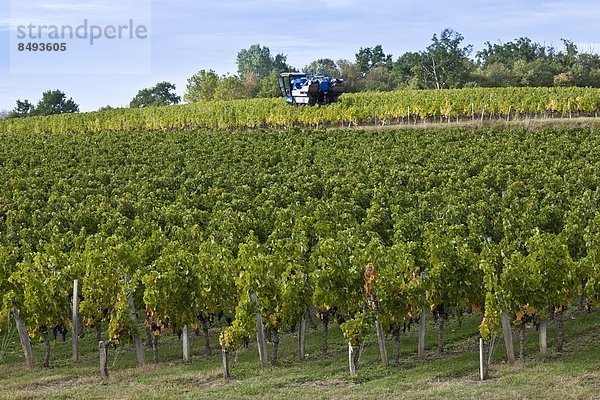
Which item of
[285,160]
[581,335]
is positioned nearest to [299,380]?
[581,335]

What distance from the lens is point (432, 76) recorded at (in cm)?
11281

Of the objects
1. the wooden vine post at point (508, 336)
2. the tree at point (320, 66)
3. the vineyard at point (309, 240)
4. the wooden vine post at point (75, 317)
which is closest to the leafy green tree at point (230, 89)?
the tree at point (320, 66)

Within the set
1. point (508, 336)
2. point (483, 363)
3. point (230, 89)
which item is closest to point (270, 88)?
point (230, 89)

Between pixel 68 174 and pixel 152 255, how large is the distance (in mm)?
24239

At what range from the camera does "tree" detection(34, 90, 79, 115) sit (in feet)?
409

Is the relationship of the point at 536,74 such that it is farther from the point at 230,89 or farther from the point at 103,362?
the point at 103,362

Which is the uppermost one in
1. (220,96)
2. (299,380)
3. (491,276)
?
(220,96)

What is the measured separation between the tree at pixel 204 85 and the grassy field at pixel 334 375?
99326 millimetres

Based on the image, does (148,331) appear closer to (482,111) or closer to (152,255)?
(152,255)

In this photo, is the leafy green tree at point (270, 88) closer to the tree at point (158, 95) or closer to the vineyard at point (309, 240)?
the tree at point (158, 95)

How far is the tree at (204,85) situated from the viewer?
12539 cm

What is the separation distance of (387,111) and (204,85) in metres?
61.7

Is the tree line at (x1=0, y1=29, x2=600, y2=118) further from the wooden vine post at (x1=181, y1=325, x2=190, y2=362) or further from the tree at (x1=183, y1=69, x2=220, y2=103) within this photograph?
the wooden vine post at (x1=181, y1=325, x2=190, y2=362)

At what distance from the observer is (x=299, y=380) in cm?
2114
